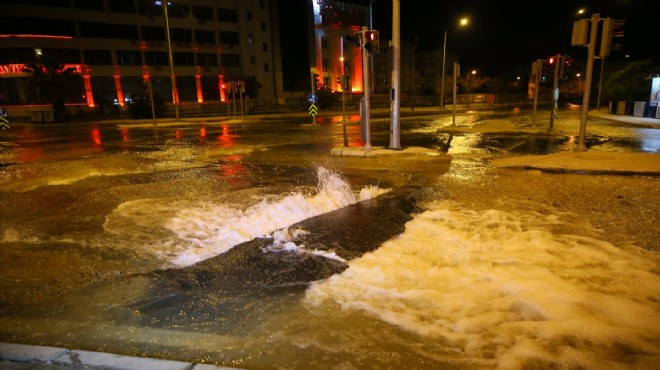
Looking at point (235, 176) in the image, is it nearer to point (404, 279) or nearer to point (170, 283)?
point (170, 283)

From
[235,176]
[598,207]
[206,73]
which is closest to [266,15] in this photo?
[206,73]

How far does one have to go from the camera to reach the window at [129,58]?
57656 mm

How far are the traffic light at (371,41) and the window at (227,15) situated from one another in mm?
59580

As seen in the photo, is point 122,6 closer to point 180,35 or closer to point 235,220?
point 180,35

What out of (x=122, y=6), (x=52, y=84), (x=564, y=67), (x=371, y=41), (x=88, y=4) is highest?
(x=122, y=6)

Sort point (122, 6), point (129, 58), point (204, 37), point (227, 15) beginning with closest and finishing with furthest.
Result: point (122, 6) → point (129, 58) → point (204, 37) → point (227, 15)

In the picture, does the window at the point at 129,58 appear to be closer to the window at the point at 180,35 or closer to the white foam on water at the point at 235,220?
the window at the point at 180,35

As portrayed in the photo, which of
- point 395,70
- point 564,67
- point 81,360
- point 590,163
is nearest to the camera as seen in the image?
point 81,360

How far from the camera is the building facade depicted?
165 ft

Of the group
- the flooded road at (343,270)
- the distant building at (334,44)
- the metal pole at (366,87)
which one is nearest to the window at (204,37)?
the distant building at (334,44)

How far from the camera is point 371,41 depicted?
12.5 m

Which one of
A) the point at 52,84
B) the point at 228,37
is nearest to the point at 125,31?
the point at 228,37

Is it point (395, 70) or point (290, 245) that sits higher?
point (395, 70)

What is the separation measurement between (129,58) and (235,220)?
6092 centimetres
